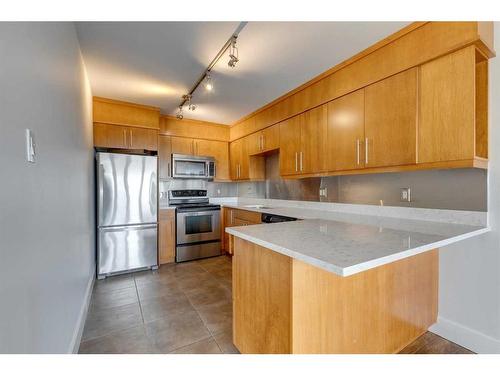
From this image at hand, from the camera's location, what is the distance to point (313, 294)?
1189 mm

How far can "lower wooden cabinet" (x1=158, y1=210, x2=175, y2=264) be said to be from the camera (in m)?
3.59

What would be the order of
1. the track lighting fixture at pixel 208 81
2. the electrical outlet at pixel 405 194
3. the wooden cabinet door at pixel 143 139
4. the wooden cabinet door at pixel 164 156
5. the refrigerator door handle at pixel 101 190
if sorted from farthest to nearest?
the wooden cabinet door at pixel 164 156 → the wooden cabinet door at pixel 143 139 → the refrigerator door handle at pixel 101 190 → the track lighting fixture at pixel 208 81 → the electrical outlet at pixel 405 194

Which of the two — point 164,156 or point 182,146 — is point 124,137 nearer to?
point 164,156

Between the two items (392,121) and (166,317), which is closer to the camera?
(392,121)

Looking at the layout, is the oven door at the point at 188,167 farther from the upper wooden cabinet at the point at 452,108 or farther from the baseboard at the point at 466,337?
the baseboard at the point at 466,337

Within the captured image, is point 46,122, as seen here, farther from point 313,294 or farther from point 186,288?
point 186,288

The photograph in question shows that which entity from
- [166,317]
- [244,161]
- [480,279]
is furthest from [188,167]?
[480,279]

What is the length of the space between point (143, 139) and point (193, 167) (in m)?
0.93

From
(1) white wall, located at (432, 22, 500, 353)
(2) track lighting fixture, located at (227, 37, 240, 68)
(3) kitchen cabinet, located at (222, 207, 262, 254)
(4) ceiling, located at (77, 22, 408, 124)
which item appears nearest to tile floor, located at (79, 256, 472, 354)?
(1) white wall, located at (432, 22, 500, 353)

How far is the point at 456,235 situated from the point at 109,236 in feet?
11.9

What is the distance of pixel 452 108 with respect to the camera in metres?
1.55

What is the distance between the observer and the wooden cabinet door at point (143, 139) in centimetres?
340

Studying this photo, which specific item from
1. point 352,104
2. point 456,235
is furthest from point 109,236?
point 456,235

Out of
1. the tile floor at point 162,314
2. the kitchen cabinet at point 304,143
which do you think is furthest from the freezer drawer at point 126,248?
the kitchen cabinet at point 304,143
